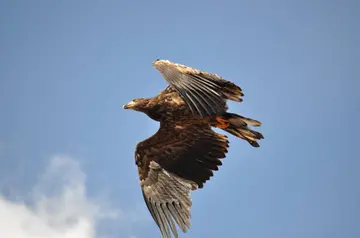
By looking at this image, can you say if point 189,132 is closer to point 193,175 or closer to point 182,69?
point 193,175

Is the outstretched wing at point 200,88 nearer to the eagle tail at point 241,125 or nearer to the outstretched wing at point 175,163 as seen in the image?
the eagle tail at point 241,125

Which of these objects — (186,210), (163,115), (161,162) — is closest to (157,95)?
(163,115)

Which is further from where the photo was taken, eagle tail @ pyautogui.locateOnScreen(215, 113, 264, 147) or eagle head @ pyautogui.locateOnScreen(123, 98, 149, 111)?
eagle head @ pyautogui.locateOnScreen(123, 98, 149, 111)

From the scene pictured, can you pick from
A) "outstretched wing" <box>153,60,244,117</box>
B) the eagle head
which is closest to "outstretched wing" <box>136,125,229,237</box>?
the eagle head

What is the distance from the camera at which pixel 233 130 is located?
41.5 ft

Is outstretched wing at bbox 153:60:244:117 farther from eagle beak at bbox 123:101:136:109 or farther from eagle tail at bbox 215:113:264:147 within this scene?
eagle beak at bbox 123:101:136:109

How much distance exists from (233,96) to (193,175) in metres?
2.34

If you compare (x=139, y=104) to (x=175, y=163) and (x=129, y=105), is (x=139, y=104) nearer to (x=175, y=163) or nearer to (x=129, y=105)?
(x=129, y=105)

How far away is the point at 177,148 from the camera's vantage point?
1359 cm

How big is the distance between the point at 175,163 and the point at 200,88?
359 centimetres

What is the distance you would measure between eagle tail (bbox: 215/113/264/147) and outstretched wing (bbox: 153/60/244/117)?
2.72 ft

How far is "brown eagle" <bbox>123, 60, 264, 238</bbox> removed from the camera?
1231 centimetres

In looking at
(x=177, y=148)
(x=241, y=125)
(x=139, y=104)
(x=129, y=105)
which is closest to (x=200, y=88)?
(x=241, y=125)

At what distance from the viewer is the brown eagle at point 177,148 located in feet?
40.4
